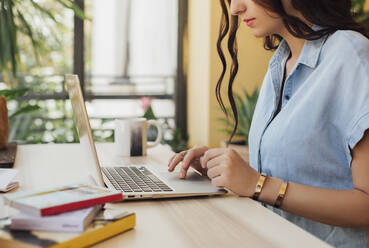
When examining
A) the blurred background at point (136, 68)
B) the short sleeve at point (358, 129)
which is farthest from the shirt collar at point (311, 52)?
the blurred background at point (136, 68)

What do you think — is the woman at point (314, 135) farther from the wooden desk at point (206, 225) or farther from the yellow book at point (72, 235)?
the yellow book at point (72, 235)

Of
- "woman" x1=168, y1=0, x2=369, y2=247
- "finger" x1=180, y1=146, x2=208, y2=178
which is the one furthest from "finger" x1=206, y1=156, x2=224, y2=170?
"finger" x1=180, y1=146, x2=208, y2=178

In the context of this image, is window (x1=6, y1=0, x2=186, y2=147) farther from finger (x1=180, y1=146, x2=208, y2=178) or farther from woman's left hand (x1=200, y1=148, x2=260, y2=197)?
woman's left hand (x1=200, y1=148, x2=260, y2=197)

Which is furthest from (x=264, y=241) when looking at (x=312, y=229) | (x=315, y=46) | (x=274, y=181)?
(x=315, y=46)

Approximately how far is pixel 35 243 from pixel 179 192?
1.28 ft

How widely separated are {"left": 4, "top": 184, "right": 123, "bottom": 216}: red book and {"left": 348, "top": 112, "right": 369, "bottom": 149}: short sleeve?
0.50 meters

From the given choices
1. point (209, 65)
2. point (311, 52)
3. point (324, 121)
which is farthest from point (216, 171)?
point (209, 65)

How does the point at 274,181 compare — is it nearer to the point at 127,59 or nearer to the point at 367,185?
the point at 367,185

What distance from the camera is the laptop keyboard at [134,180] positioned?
40.0 inches

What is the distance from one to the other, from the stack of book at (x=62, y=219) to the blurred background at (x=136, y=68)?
103 inches

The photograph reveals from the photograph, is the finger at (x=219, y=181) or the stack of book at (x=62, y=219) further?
the finger at (x=219, y=181)

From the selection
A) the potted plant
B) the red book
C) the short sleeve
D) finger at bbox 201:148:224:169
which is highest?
the short sleeve

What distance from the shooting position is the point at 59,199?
733 mm

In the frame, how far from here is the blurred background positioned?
3.51m
